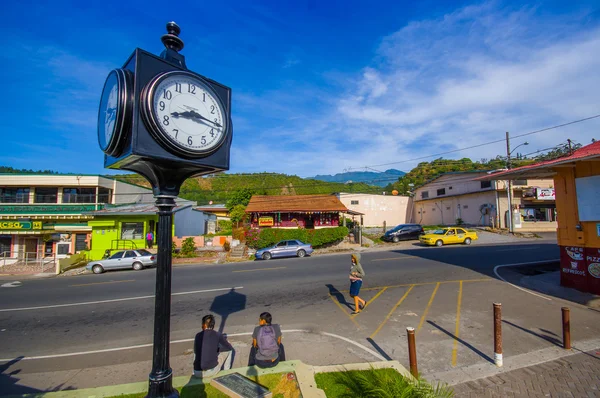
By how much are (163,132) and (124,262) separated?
20.6 meters

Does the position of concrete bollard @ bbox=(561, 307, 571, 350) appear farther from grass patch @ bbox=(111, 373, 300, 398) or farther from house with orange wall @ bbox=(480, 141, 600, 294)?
grass patch @ bbox=(111, 373, 300, 398)

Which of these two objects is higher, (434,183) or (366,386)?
(434,183)

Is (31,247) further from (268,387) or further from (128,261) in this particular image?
(268,387)

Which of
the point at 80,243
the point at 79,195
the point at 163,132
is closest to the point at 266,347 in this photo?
the point at 163,132

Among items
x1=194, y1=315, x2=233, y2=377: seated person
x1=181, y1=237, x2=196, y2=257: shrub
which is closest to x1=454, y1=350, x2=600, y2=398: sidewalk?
x1=194, y1=315, x2=233, y2=377: seated person

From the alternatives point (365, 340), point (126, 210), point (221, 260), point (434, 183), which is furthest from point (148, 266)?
point (434, 183)

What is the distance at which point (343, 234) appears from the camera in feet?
90.2

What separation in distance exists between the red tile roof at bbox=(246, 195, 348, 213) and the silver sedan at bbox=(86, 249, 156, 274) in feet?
41.9

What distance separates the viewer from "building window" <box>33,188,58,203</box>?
29.0m

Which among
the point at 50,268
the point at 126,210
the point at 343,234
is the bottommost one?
the point at 50,268

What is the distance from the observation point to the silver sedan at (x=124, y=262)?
783 inches

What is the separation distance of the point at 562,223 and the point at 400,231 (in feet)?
59.5

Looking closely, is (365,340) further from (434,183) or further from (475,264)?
(434,183)

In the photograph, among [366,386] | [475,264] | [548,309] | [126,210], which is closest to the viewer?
[366,386]
